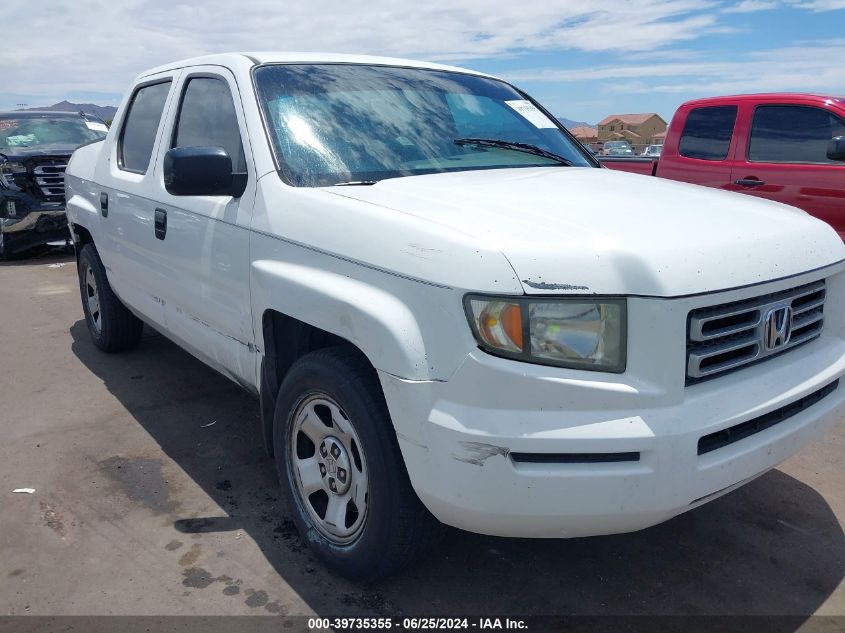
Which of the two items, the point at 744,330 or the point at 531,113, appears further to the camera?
the point at 531,113

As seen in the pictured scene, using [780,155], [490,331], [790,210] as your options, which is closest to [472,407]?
[490,331]

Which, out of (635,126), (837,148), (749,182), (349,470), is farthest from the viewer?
(635,126)

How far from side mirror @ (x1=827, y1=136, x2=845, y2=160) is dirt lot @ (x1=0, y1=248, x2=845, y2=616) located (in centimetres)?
285

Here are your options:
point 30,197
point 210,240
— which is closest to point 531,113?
point 210,240

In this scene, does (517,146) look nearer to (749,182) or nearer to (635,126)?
(749,182)

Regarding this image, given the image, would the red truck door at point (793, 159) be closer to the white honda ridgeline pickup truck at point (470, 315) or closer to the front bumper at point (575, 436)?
the white honda ridgeline pickup truck at point (470, 315)

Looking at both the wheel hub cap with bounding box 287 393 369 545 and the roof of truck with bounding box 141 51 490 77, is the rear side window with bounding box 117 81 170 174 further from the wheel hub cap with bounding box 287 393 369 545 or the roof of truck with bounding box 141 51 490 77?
the wheel hub cap with bounding box 287 393 369 545

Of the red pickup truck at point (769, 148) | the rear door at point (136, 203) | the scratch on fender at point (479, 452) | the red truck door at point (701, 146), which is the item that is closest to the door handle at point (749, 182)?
the red pickup truck at point (769, 148)

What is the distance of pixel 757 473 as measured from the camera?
238cm

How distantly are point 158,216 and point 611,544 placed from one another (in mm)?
2593

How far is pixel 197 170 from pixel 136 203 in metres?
1.37

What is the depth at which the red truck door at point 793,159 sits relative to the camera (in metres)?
6.11

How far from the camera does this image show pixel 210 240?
324 cm

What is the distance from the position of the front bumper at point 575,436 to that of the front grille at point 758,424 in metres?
0.03
